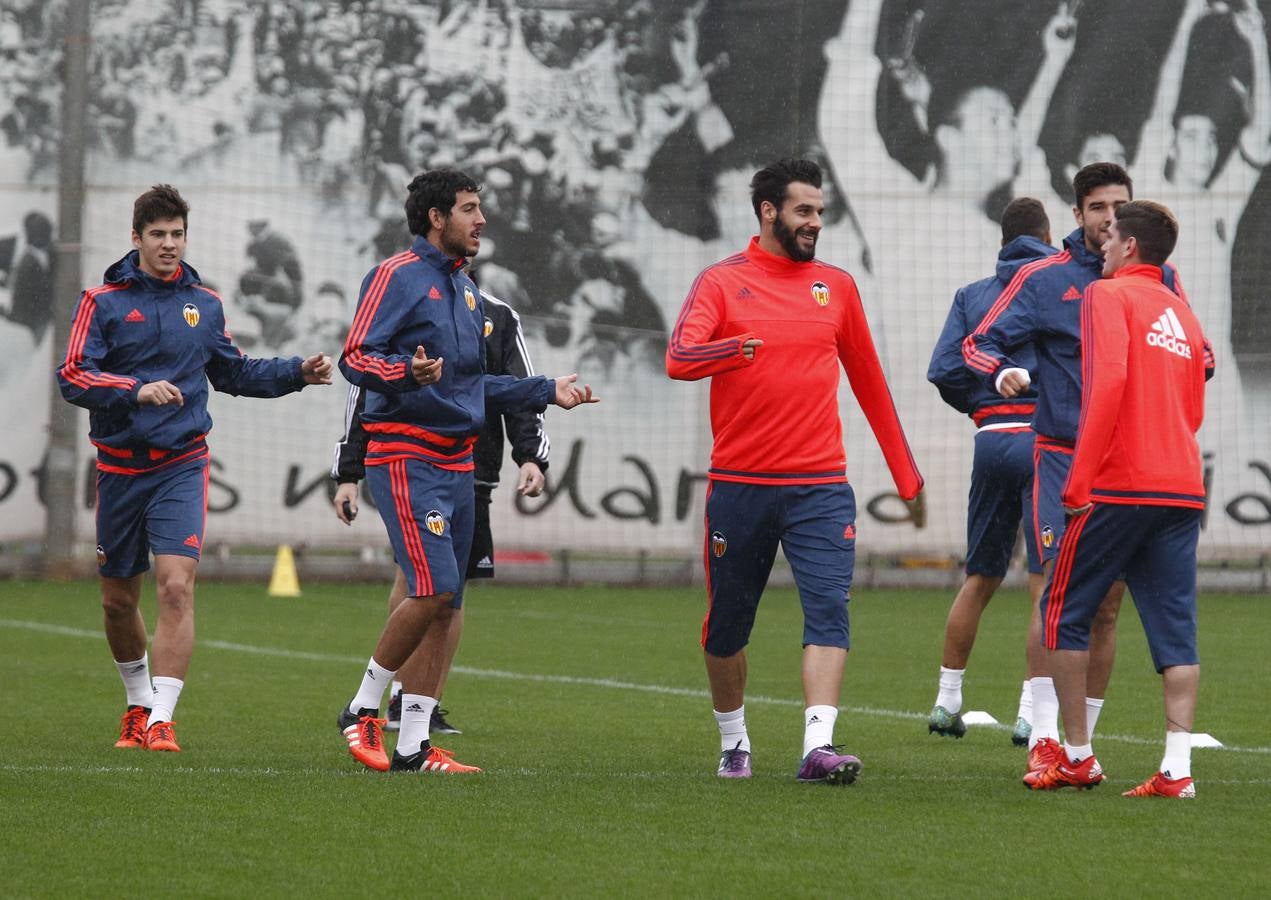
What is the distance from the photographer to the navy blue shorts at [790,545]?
7.37 meters

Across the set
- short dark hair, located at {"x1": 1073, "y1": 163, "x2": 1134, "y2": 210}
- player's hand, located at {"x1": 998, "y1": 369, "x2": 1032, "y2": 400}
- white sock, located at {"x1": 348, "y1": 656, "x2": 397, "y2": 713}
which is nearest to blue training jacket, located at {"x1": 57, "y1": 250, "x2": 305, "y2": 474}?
white sock, located at {"x1": 348, "y1": 656, "x2": 397, "y2": 713}

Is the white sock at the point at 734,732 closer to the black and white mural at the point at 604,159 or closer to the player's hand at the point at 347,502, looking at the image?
the player's hand at the point at 347,502

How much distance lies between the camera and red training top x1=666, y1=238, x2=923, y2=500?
24.2ft

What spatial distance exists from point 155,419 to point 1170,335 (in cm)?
412

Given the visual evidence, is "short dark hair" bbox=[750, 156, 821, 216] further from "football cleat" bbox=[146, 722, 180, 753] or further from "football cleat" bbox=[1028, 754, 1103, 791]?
"football cleat" bbox=[146, 722, 180, 753]

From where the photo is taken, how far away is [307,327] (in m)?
20.8

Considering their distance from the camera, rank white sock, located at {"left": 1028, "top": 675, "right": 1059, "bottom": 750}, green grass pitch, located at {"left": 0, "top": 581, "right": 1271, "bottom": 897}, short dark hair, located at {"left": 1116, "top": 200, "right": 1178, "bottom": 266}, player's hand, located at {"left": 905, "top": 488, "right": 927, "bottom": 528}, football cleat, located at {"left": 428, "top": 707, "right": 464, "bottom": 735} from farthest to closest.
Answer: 1. player's hand, located at {"left": 905, "top": 488, "right": 927, "bottom": 528}
2. football cleat, located at {"left": 428, "top": 707, "right": 464, "bottom": 735}
3. white sock, located at {"left": 1028, "top": 675, "right": 1059, "bottom": 750}
4. short dark hair, located at {"left": 1116, "top": 200, "right": 1178, "bottom": 266}
5. green grass pitch, located at {"left": 0, "top": 581, "right": 1271, "bottom": 897}

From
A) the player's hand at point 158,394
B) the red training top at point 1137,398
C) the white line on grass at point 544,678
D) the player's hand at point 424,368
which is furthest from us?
the white line on grass at point 544,678

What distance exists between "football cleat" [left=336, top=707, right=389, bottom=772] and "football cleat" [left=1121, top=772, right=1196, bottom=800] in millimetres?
2707

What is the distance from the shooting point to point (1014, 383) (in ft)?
24.7

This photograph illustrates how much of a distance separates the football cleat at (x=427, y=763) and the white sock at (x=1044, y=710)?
205cm

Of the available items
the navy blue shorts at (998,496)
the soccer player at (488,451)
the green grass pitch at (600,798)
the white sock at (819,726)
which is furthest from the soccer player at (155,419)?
the navy blue shorts at (998,496)

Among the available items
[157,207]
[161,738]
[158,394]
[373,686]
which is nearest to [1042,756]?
[373,686]

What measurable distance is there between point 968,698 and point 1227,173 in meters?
11.5
